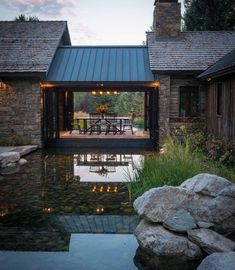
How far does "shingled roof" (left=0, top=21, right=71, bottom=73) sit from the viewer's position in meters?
15.4

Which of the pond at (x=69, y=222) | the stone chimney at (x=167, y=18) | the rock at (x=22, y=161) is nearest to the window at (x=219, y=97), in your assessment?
the pond at (x=69, y=222)

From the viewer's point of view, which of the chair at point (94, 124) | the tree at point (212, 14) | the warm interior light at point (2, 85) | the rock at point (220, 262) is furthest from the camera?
the tree at point (212, 14)

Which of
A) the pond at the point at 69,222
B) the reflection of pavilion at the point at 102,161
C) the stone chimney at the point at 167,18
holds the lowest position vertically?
the pond at the point at 69,222

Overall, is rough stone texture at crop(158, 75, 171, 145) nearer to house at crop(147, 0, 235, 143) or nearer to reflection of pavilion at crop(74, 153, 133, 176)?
house at crop(147, 0, 235, 143)

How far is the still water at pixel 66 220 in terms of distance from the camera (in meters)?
4.63

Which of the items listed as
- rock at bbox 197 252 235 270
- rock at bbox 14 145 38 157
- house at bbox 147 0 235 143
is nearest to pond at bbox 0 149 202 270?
rock at bbox 197 252 235 270

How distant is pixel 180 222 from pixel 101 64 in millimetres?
12611

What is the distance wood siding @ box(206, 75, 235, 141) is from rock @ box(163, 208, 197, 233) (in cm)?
623

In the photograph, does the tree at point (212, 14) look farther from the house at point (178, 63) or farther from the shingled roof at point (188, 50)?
the house at point (178, 63)

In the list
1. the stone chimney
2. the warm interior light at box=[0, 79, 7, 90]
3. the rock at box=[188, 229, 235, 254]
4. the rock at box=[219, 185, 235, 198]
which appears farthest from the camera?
the stone chimney

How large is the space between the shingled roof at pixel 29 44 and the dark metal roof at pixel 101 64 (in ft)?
2.09

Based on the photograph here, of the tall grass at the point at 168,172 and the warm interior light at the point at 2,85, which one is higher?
the warm interior light at the point at 2,85

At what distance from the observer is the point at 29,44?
56.0 ft

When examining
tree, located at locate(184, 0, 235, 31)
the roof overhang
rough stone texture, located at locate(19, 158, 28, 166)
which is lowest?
rough stone texture, located at locate(19, 158, 28, 166)
